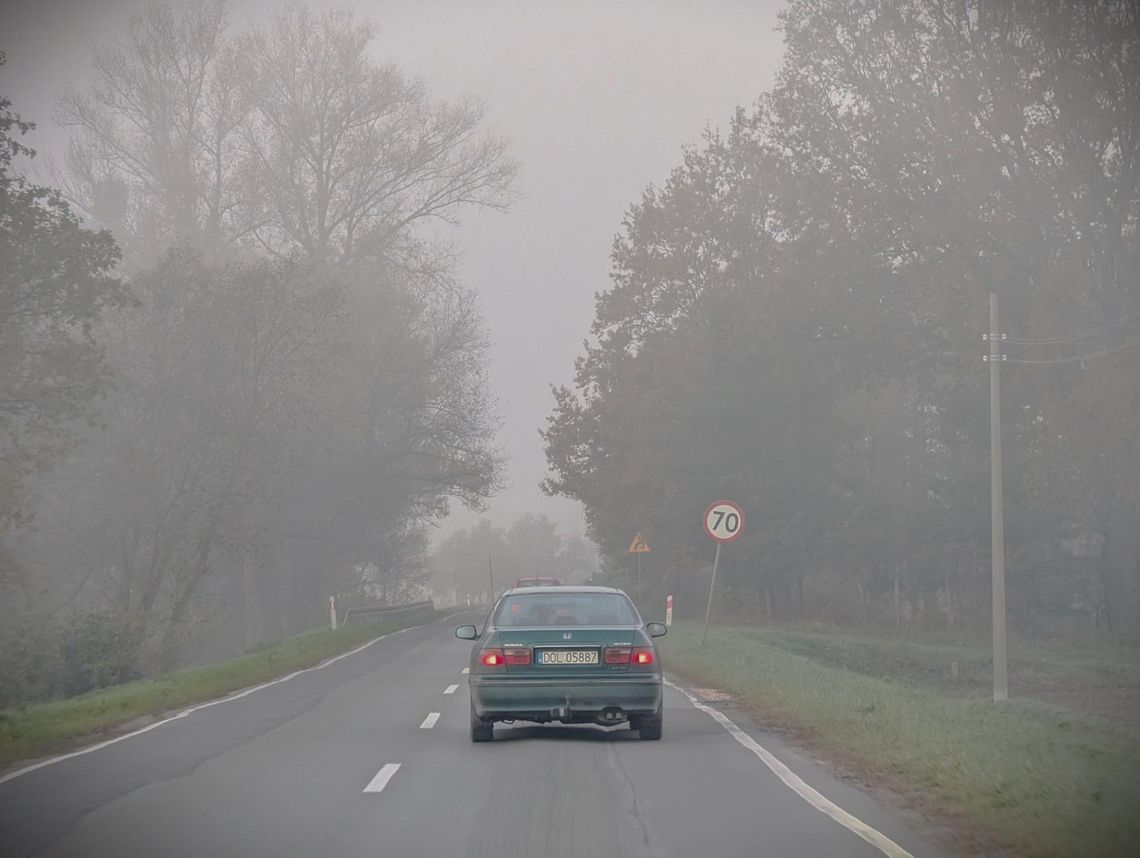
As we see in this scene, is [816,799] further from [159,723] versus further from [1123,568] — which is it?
[1123,568]

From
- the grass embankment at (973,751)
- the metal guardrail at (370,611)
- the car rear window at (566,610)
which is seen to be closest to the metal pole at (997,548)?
the grass embankment at (973,751)

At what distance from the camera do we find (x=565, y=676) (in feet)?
47.8

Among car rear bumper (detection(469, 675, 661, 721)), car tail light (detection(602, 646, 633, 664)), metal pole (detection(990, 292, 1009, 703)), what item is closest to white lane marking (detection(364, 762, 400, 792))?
car rear bumper (detection(469, 675, 661, 721))

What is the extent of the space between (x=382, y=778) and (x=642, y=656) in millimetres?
3429

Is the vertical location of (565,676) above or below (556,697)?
above

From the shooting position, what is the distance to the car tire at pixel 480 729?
14.8 m

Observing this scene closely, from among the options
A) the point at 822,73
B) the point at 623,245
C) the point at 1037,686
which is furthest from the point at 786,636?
the point at 623,245

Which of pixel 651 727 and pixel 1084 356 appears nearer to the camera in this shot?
pixel 651 727

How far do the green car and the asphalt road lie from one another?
0.36 metres

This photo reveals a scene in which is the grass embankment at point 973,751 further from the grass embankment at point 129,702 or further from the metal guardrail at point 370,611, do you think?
the metal guardrail at point 370,611

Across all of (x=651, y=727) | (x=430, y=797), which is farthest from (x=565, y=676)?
(x=430, y=797)

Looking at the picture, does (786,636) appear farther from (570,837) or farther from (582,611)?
(570,837)

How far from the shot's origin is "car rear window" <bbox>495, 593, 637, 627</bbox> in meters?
15.4

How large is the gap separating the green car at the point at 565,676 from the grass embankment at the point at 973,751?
6.28ft
